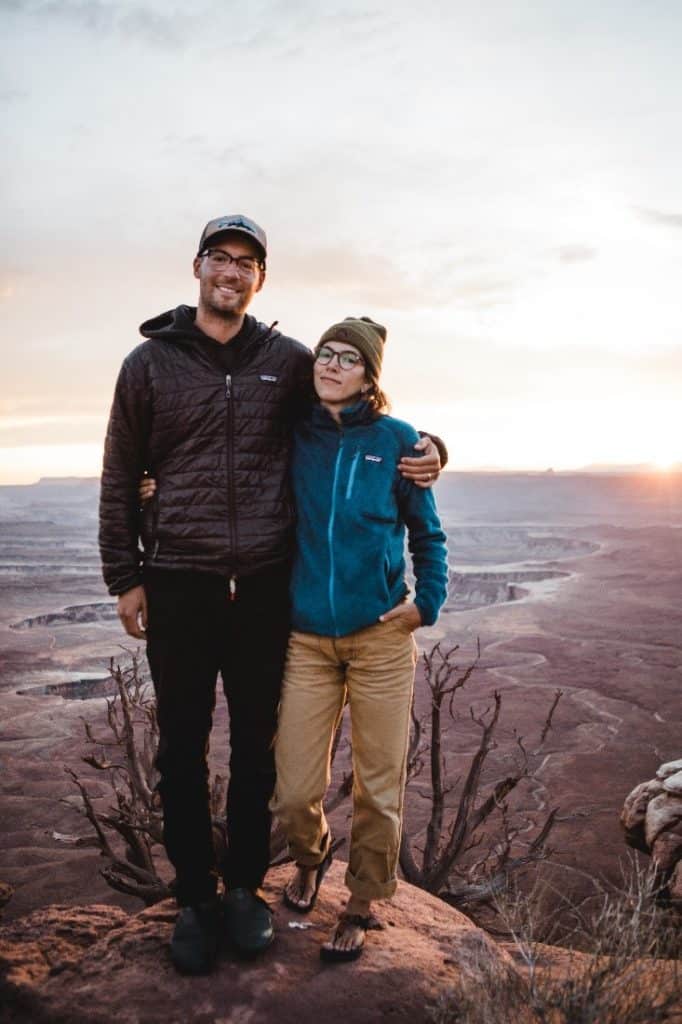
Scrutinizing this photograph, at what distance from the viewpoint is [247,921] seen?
224cm

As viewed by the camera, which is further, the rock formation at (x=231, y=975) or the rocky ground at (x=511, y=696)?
the rocky ground at (x=511, y=696)

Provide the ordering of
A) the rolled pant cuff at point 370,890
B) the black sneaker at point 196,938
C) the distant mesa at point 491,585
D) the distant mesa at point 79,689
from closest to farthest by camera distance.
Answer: the black sneaker at point 196,938 → the rolled pant cuff at point 370,890 → the distant mesa at point 79,689 → the distant mesa at point 491,585

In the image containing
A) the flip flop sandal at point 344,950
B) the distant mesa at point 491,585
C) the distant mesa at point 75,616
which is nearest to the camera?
the flip flop sandal at point 344,950

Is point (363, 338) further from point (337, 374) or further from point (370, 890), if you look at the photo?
point (370, 890)

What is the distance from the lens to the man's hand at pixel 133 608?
2311mm

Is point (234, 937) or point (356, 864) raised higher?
point (356, 864)

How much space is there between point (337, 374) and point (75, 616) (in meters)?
28.7

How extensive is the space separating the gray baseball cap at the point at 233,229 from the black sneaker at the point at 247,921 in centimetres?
216

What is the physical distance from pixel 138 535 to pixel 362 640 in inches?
32.5

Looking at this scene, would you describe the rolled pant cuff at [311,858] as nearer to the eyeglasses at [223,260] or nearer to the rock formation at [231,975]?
the rock formation at [231,975]

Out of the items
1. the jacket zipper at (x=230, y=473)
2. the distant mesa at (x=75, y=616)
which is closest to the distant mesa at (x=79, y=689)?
the distant mesa at (x=75, y=616)

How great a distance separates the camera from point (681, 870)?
5512mm

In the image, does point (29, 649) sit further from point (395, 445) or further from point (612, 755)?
point (395, 445)

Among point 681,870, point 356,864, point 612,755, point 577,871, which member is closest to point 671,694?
point 612,755
